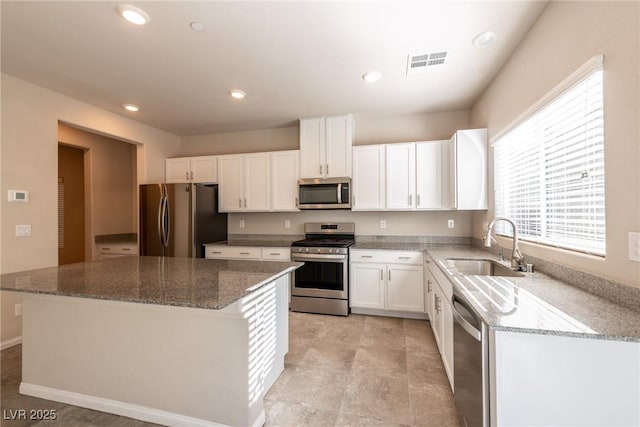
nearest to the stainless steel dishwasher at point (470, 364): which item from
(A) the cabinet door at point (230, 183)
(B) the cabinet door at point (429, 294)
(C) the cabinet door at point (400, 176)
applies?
(B) the cabinet door at point (429, 294)

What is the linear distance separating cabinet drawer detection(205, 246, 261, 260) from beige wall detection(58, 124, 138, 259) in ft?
7.06

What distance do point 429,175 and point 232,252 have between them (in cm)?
286

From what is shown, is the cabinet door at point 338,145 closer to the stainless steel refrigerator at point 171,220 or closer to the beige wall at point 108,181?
the stainless steel refrigerator at point 171,220

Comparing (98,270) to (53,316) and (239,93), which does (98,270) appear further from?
(239,93)

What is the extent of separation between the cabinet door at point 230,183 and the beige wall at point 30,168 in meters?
1.67

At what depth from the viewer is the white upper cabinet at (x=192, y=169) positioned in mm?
4141

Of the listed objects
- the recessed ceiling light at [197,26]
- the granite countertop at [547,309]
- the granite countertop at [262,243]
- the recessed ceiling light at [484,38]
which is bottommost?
the granite countertop at [262,243]

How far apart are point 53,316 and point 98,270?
382mm

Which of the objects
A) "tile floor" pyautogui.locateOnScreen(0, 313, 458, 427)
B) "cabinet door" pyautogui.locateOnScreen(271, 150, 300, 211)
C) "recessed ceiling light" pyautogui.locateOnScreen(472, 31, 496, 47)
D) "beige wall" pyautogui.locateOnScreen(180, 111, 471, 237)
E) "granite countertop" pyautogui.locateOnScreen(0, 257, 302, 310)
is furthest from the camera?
"cabinet door" pyautogui.locateOnScreen(271, 150, 300, 211)

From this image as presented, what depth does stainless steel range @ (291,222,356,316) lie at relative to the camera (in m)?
3.32

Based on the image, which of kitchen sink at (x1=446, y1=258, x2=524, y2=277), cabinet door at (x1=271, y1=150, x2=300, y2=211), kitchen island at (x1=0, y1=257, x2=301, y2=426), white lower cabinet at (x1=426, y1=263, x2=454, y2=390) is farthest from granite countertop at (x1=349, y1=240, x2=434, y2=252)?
kitchen island at (x1=0, y1=257, x2=301, y2=426)

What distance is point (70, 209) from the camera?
15.2 ft

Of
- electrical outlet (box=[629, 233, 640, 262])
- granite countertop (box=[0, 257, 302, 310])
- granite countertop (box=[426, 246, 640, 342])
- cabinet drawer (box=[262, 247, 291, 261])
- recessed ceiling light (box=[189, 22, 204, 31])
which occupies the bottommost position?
cabinet drawer (box=[262, 247, 291, 261])

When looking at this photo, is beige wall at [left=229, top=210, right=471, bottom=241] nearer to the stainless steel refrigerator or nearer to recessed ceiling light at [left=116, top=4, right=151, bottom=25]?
the stainless steel refrigerator
